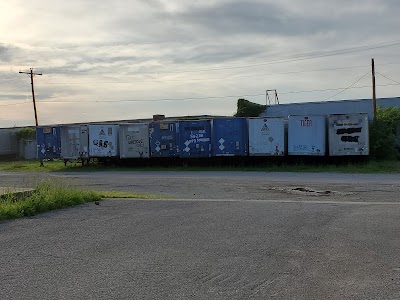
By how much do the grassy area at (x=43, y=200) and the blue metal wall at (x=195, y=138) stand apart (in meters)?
17.4

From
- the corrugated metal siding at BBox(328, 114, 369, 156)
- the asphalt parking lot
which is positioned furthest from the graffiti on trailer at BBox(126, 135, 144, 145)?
the asphalt parking lot

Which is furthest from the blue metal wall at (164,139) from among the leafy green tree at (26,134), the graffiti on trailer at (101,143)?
the leafy green tree at (26,134)

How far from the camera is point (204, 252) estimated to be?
6.73 metres

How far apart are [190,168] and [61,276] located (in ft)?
79.5

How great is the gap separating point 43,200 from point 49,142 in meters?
24.7

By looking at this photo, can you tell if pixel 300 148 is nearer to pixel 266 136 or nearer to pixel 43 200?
pixel 266 136

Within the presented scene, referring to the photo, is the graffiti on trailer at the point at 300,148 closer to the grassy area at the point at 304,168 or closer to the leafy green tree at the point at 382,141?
the grassy area at the point at 304,168

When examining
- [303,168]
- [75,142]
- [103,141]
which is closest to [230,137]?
[303,168]

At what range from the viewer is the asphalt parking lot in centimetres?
516

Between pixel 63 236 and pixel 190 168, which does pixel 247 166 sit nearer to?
pixel 190 168

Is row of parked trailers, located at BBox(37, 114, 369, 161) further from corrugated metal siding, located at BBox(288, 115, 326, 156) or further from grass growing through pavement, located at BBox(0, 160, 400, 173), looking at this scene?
grass growing through pavement, located at BBox(0, 160, 400, 173)

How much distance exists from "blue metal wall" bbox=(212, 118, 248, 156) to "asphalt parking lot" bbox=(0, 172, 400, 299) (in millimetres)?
17842

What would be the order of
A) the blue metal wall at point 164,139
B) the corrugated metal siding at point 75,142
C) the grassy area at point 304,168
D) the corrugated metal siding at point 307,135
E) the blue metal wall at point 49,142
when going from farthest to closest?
the blue metal wall at point 49,142 < the corrugated metal siding at point 75,142 < the blue metal wall at point 164,139 < the corrugated metal siding at point 307,135 < the grassy area at point 304,168

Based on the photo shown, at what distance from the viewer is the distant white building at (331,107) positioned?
165ft
